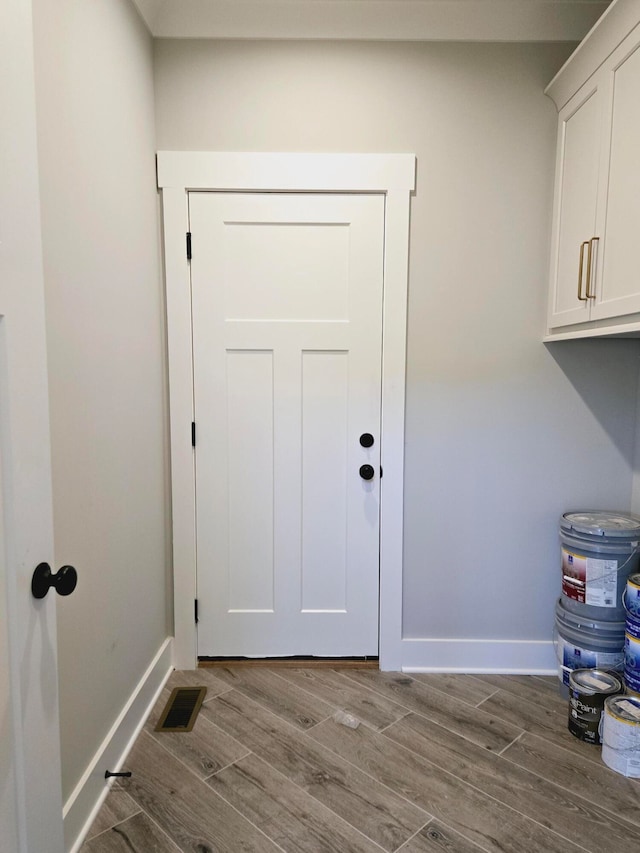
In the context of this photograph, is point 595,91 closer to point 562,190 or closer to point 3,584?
point 562,190

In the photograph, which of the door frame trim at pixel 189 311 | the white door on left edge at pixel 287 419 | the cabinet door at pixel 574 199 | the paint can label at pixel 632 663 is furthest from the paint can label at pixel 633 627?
the cabinet door at pixel 574 199

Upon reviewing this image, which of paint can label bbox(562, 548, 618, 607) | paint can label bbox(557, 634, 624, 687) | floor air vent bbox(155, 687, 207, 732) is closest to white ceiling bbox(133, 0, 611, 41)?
paint can label bbox(562, 548, 618, 607)

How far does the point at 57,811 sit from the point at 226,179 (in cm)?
208

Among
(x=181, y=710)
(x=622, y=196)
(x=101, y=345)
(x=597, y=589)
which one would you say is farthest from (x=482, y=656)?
(x=101, y=345)

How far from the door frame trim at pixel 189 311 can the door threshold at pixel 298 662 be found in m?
0.07

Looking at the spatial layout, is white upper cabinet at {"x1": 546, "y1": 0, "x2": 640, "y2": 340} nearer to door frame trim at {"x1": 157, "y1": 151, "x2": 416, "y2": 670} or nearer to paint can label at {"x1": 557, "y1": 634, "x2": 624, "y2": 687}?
door frame trim at {"x1": 157, "y1": 151, "x2": 416, "y2": 670}

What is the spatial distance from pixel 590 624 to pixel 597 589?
0.15 m

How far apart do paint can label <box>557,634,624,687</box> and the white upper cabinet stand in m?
1.22

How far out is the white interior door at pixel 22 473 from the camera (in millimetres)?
841

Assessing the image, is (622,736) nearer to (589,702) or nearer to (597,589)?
(589,702)

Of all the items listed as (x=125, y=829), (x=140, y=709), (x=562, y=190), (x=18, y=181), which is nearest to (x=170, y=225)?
(x=18, y=181)

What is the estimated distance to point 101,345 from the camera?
158cm

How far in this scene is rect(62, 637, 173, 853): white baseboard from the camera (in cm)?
140

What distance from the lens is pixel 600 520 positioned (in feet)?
6.75
